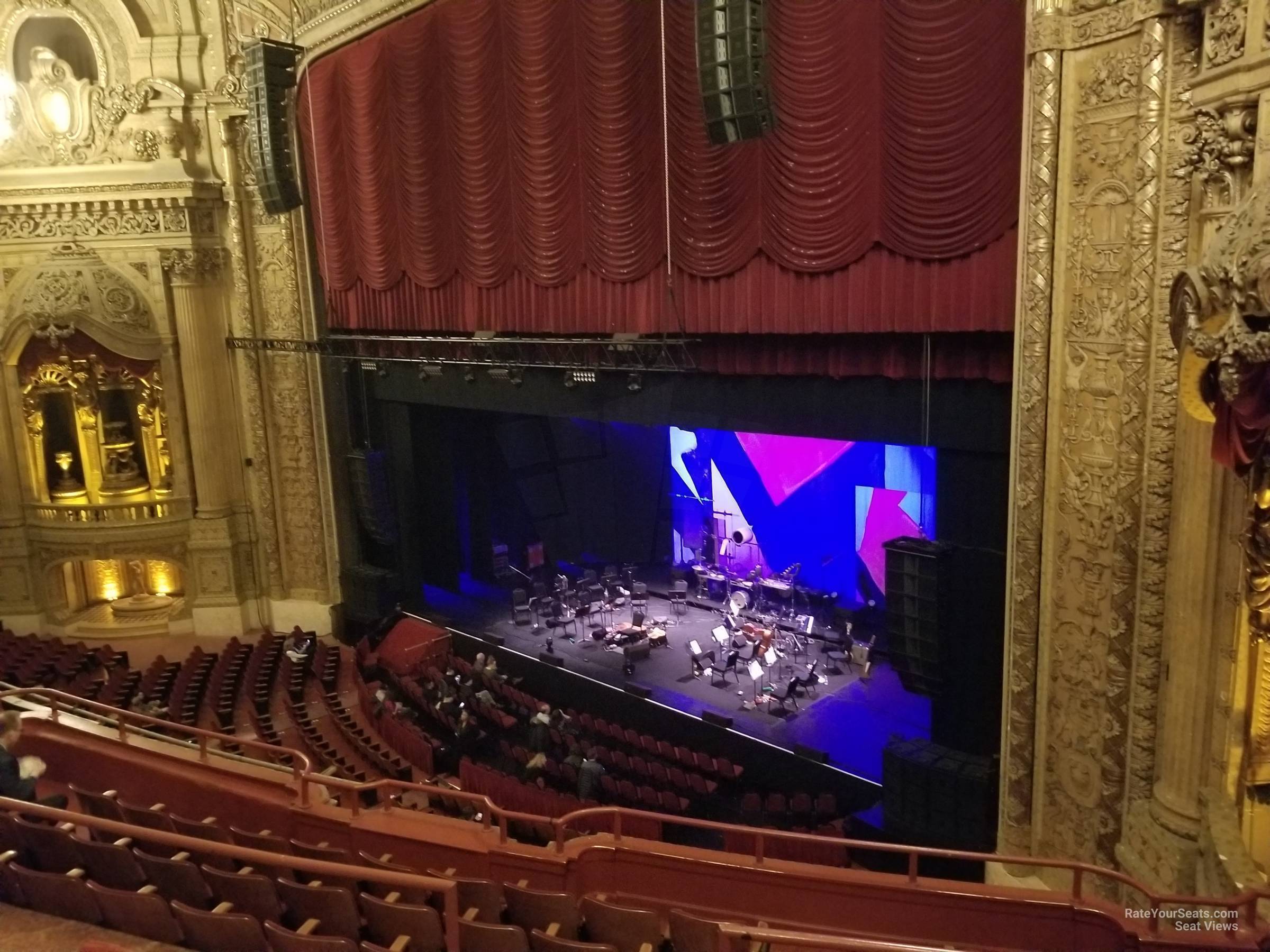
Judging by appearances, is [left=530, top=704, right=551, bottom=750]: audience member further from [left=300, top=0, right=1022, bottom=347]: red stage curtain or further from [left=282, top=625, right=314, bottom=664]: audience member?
[left=300, top=0, right=1022, bottom=347]: red stage curtain

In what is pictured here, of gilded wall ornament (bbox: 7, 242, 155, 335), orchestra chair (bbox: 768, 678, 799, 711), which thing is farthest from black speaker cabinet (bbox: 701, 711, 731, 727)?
gilded wall ornament (bbox: 7, 242, 155, 335)

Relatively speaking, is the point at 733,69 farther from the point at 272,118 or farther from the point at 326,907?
the point at 272,118

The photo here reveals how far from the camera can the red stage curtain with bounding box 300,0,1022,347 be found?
7234 millimetres

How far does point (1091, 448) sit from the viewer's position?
626cm

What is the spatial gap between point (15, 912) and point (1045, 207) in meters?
7.28

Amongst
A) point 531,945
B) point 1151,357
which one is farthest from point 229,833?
point 1151,357

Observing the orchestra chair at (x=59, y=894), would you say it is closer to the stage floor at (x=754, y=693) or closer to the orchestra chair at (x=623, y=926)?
the orchestra chair at (x=623, y=926)

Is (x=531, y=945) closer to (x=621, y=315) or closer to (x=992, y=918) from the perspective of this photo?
(x=992, y=918)

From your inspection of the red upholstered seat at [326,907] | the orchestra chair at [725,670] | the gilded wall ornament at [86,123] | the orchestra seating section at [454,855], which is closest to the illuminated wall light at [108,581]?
the orchestra seating section at [454,855]

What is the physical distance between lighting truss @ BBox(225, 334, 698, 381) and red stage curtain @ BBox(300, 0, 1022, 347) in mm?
263

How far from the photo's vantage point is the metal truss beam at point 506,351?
9.39m

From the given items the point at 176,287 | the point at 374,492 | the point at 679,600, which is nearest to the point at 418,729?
the point at 374,492

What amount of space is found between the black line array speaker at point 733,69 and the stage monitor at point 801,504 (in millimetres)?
5576

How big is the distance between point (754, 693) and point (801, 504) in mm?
3809
